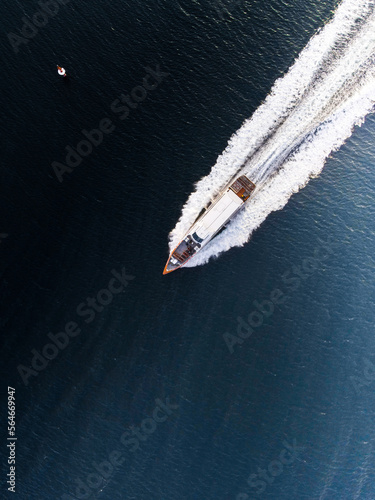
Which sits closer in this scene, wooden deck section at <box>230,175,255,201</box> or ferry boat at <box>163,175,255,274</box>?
ferry boat at <box>163,175,255,274</box>

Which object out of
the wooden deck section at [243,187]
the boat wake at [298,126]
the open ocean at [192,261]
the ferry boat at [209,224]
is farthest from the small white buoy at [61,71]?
the wooden deck section at [243,187]

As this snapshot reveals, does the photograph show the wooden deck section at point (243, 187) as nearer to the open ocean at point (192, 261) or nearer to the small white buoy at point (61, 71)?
the open ocean at point (192, 261)

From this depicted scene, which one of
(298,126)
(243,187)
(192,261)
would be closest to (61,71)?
(243,187)

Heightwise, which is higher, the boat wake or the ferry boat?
the boat wake

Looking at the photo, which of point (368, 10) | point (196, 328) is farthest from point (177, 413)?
point (368, 10)

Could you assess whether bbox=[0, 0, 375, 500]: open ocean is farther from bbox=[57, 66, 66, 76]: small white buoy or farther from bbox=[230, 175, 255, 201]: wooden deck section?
bbox=[230, 175, 255, 201]: wooden deck section

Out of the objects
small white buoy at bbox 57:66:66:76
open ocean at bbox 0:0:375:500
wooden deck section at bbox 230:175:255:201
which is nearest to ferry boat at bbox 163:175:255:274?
wooden deck section at bbox 230:175:255:201

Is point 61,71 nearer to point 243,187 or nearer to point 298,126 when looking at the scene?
point 243,187
